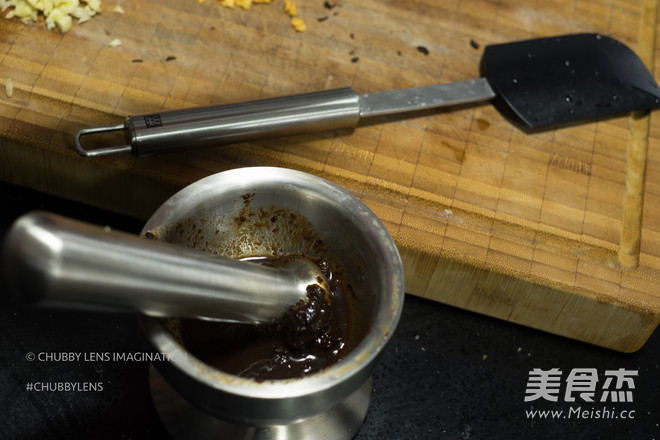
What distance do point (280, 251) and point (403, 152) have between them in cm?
40

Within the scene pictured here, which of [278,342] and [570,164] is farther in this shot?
[570,164]

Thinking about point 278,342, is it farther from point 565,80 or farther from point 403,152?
point 565,80

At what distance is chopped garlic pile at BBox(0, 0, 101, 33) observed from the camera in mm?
1654

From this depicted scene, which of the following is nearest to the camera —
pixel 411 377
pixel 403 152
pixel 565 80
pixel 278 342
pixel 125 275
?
pixel 125 275

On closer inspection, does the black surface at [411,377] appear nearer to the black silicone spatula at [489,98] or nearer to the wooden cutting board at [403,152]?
the wooden cutting board at [403,152]

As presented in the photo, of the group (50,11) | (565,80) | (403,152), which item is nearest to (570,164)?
(565,80)

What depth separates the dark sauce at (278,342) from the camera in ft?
3.92

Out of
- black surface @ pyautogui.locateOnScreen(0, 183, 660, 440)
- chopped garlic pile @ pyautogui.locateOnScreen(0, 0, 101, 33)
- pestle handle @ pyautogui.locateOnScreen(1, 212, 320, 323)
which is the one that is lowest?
black surface @ pyautogui.locateOnScreen(0, 183, 660, 440)

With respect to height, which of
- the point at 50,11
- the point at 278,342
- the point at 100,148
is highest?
the point at 50,11

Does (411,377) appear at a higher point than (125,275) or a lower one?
lower

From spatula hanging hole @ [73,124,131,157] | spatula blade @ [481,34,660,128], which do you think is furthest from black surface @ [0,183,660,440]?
spatula blade @ [481,34,660,128]

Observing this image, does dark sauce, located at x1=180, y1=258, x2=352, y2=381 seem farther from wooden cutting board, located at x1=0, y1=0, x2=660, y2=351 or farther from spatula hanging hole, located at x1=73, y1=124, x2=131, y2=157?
spatula hanging hole, located at x1=73, y1=124, x2=131, y2=157

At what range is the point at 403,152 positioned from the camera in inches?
62.4

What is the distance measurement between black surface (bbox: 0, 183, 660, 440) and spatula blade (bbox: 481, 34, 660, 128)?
1.67 feet
